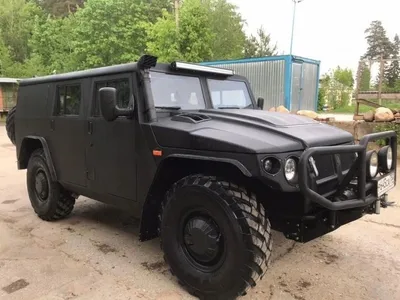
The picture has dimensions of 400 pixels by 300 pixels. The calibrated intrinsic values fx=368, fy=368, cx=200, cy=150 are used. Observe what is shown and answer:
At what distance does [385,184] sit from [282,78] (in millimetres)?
9978

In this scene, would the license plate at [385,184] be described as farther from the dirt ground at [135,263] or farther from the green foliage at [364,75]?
the green foliage at [364,75]

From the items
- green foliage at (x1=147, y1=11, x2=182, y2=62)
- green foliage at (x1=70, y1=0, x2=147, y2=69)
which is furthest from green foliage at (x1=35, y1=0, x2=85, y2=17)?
green foliage at (x1=147, y1=11, x2=182, y2=62)

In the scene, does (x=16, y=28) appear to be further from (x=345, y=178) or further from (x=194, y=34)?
(x=345, y=178)

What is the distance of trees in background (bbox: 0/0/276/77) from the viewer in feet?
60.1

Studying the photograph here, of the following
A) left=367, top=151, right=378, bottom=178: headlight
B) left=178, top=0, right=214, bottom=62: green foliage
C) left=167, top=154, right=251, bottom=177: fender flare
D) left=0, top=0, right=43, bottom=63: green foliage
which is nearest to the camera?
left=167, top=154, right=251, bottom=177: fender flare

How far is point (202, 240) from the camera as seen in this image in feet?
9.71

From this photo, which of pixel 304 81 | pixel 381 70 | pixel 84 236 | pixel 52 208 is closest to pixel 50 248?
pixel 84 236

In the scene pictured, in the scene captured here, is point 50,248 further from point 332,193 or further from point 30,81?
point 332,193

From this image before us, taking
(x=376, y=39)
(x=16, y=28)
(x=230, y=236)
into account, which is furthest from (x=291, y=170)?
(x=376, y=39)

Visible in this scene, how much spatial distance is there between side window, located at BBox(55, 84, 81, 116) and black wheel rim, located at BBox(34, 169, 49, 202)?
976 mm

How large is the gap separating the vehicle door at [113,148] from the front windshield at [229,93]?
1.02 m

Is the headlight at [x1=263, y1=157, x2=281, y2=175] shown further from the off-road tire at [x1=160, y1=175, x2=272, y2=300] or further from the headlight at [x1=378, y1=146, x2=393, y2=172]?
the headlight at [x1=378, y1=146, x2=393, y2=172]

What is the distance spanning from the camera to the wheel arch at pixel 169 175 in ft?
9.86

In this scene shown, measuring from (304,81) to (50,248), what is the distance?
37.4ft
